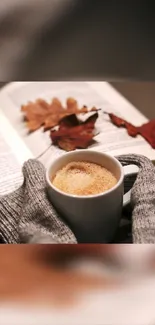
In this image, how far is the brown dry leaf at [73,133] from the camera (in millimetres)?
663

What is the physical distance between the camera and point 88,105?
756 millimetres

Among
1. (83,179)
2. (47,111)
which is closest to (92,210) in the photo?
(83,179)

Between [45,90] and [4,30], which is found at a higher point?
[4,30]

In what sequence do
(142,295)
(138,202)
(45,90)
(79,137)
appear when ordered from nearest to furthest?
(142,295) < (138,202) < (79,137) < (45,90)

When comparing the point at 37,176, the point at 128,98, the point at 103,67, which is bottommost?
the point at 128,98

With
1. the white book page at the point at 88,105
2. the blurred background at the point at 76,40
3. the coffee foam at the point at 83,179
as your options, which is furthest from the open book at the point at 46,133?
the blurred background at the point at 76,40

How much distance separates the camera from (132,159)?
1.72ft

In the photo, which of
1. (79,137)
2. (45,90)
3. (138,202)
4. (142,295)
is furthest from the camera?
(45,90)

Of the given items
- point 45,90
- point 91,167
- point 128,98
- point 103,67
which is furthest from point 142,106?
point 103,67

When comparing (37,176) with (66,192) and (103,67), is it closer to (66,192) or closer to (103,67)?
(66,192)

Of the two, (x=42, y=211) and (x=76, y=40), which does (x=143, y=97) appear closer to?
(x=42, y=211)

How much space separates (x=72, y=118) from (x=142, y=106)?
100 mm

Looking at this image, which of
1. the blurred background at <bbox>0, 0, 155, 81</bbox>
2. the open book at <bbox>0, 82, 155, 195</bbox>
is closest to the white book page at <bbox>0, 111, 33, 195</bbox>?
the open book at <bbox>0, 82, 155, 195</bbox>

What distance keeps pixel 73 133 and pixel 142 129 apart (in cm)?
9
